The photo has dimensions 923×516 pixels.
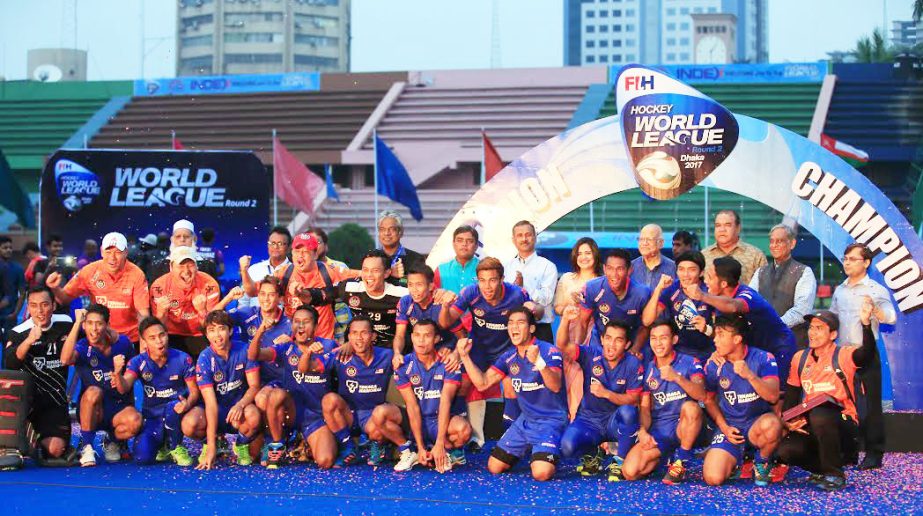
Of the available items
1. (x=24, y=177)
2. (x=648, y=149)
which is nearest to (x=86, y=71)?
(x=24, y=177)

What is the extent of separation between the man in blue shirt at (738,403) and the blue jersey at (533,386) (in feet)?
3.19

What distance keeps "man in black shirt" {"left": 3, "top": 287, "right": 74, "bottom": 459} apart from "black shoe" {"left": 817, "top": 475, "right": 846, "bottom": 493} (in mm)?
5000

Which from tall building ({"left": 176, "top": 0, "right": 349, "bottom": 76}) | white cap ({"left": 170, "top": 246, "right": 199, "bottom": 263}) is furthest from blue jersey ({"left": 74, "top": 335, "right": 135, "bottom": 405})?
tall building ({"left": 176, "top": 0, "right": 349, "bottom": 76})

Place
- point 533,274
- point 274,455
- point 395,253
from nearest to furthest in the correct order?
point 274,455 < point 533,274 < point 395,253

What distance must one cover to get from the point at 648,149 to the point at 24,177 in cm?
3739

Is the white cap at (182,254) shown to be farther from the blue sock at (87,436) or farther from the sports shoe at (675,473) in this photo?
the sports shoe at (675,473)

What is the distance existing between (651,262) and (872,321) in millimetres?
1526

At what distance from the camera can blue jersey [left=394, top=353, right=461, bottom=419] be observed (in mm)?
7949

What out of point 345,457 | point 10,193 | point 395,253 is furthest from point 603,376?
point 10,193

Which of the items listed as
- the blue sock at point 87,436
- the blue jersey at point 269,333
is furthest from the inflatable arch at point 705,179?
the blue sock at point 87,436

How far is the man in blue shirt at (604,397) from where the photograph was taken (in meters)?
7.55

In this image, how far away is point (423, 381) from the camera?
800 cm

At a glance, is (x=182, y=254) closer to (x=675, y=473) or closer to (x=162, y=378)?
(x=162, y=378)

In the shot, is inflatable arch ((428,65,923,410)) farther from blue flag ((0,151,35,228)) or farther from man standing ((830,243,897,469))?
blue flag ((0,151,35,228))
